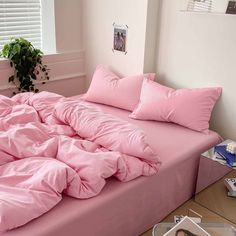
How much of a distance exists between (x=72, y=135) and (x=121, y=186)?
18.8 inches

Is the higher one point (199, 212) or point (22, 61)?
point (22, 61)

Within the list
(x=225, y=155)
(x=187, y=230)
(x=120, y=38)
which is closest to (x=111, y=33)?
(x=120, y=38)

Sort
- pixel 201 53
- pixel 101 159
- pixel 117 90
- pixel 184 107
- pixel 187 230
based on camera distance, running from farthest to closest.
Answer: pixel 117 90 < pixel 201 53 < pixel 184 107 < pixel 101 159 < pixel 187 230

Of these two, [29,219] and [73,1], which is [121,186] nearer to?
[29,219]

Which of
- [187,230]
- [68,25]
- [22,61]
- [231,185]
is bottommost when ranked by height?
[231,185]

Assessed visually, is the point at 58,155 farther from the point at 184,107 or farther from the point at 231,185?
the point at 231,185

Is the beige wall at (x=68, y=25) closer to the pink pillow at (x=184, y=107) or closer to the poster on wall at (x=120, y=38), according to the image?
the poster on wall at (x=120, y=38)

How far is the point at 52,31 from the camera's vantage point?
2.81 metres

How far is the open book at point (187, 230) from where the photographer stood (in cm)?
130

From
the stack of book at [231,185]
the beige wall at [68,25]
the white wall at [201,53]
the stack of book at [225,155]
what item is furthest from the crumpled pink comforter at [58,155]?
the beige wall at [68,25]

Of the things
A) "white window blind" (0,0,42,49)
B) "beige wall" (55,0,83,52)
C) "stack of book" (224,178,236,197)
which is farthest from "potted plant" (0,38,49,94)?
"stack of book" (224,178,236,197)

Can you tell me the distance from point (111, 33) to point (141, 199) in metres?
1.61

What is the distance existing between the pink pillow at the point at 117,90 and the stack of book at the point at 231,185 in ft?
2.79

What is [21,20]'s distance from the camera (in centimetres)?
276
